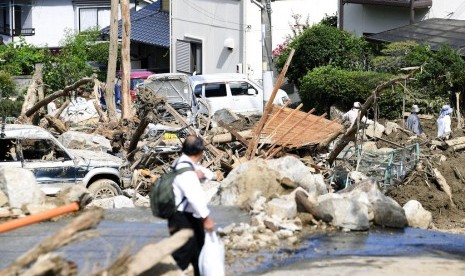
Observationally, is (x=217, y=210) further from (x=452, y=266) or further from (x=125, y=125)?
(x=125, y=125)

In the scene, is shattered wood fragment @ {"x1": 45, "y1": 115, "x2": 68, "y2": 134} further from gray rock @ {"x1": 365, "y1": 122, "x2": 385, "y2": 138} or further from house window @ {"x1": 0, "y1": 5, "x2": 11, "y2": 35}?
house window @ {"x1": 0, "y1": 5, "x2": 11, "y2": 35}

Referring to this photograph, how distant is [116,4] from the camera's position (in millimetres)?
29125

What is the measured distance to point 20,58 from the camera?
143 feet

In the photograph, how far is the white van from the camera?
29375 millimetres

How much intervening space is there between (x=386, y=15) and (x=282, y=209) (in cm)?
2229

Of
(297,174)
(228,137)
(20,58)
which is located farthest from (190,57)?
(297,174)

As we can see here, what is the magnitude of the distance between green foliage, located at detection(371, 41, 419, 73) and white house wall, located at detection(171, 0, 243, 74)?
683cm

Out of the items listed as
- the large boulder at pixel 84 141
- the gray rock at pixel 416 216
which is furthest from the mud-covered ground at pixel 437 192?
the large boulder at pixel 84 141

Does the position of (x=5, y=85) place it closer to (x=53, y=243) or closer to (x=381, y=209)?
(x=381, y=209)

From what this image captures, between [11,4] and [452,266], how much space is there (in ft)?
135

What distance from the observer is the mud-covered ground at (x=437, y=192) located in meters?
18.5

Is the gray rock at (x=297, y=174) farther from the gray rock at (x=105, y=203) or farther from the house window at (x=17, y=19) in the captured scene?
the house window at (x=17, y=19)

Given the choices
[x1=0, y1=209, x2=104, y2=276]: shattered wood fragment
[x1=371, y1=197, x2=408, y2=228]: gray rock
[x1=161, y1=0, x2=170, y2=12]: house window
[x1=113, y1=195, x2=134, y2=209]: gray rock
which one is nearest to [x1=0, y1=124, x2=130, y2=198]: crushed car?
[x1=113, y1=195, x2=134, y2=209]: gray rock

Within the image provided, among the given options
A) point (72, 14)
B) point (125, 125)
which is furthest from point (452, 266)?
point (72, 14)
